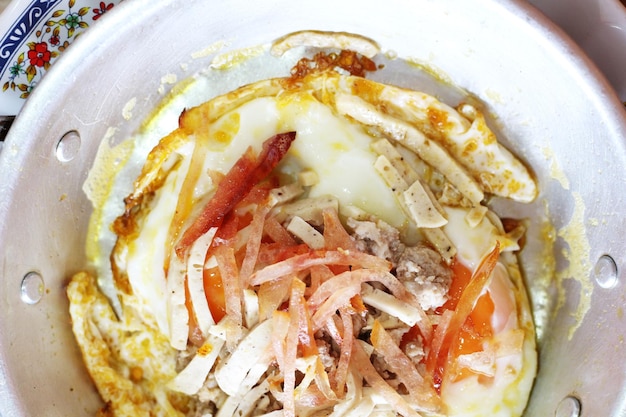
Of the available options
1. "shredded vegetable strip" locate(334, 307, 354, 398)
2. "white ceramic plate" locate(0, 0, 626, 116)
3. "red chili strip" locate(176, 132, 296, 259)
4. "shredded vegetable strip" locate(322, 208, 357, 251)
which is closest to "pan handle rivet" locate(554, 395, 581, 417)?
"shredded vegetable strip" locate(334, 307, 354, 398)

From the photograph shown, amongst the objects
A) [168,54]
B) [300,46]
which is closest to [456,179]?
[300,46]

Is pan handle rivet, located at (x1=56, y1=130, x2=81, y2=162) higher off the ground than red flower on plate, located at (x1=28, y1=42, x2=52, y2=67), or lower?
lower

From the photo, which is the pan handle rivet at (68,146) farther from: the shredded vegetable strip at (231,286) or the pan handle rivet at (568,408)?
the pan handle rivet at (568,408)

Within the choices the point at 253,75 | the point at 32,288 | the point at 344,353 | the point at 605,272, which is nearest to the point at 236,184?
the point at 253,75

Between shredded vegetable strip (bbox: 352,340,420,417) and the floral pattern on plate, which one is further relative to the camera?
the floral pattern on plate

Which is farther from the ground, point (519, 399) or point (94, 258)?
point (94, 258)

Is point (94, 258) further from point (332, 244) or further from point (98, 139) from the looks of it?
point (332, 244)

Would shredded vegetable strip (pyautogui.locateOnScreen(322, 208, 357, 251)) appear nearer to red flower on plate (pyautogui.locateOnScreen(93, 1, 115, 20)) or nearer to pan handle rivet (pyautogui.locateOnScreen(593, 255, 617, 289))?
pan handle rivet (pyautogui.locateOnScreen(593, 255, 617, 289))
